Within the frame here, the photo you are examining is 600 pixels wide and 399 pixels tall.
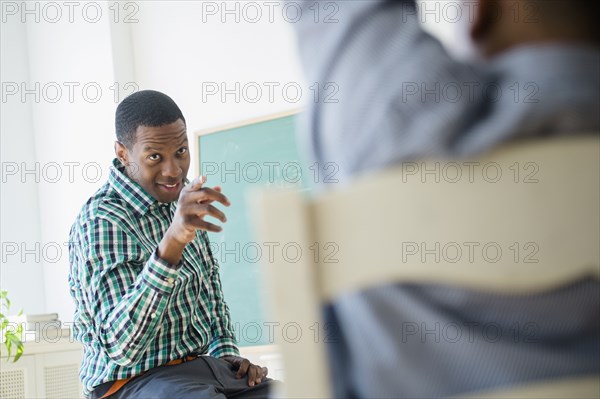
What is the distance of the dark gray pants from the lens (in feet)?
6.06

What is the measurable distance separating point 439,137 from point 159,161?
168cm

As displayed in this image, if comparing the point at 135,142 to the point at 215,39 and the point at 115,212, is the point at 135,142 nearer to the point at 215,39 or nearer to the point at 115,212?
the point at 115,212

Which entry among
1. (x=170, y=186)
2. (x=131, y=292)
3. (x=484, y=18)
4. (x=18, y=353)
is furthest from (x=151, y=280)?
(x=18, y=353)

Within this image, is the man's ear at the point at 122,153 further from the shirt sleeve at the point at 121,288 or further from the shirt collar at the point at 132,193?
the shirt sleeve at the point at 121,288

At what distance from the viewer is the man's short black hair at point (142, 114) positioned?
87.2 inches

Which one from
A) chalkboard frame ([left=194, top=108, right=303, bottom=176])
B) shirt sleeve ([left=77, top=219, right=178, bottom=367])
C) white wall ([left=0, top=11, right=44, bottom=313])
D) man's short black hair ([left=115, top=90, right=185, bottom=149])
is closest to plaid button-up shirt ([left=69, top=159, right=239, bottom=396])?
shirt sleeve ([left=77, top=219, right=178, bottom=367])

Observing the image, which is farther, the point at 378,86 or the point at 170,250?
the point at 170,250

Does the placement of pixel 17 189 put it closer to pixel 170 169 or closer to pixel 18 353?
pixel 18 353

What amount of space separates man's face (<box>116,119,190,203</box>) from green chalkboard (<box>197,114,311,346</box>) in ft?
4.77

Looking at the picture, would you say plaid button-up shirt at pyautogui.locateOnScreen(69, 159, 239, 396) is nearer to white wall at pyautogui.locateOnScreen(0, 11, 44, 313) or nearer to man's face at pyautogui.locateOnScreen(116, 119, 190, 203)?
man's face at pyautogui.locateOnScreen(116, 119, 190, 203)

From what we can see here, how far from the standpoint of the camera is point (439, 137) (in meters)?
0.58

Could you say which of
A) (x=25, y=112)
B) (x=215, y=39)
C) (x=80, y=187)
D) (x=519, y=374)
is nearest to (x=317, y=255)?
(x=519, y=374)

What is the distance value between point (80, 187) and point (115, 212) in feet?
8.53

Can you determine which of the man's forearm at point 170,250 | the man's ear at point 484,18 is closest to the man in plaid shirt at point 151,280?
the man's forearm at point 170,250
